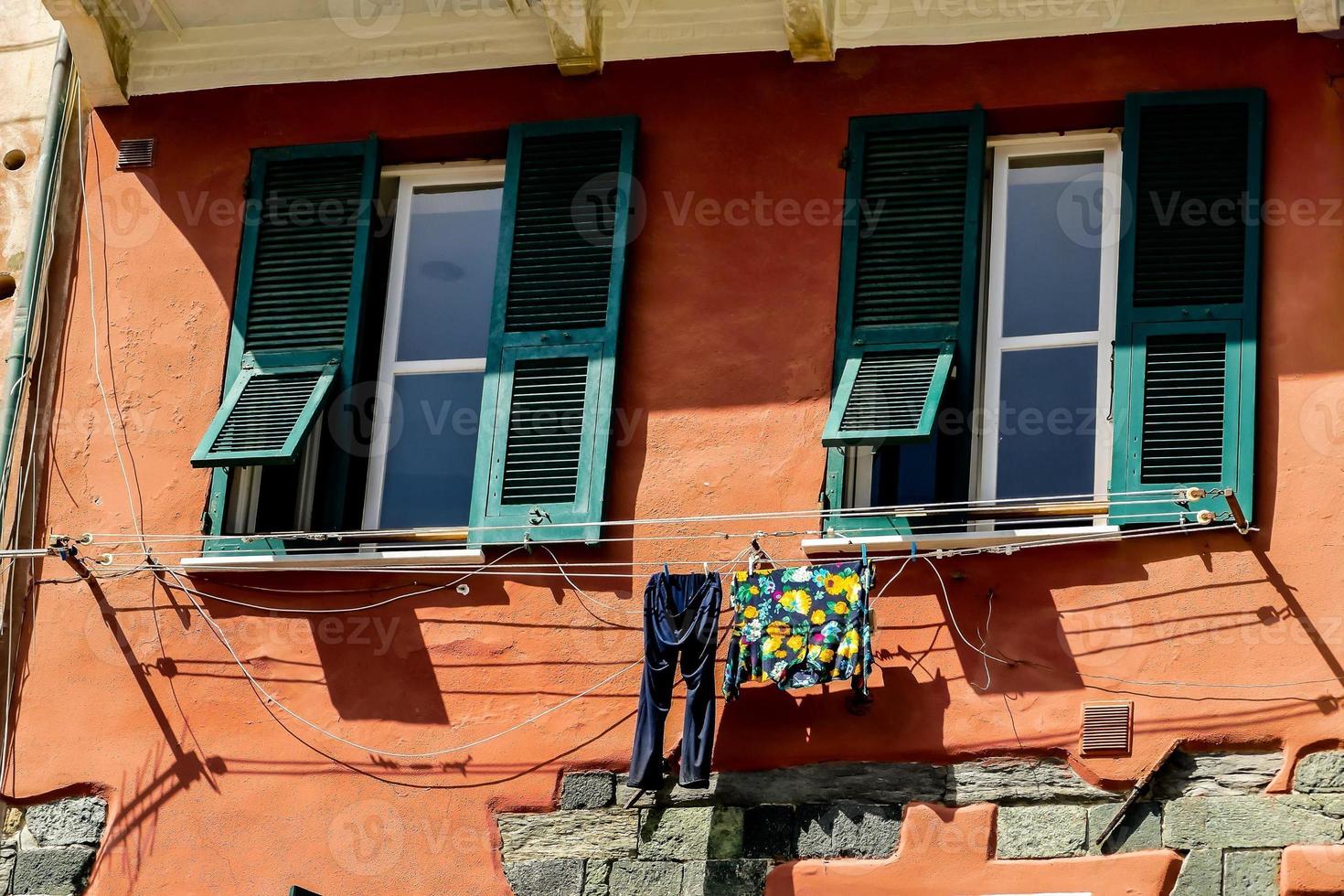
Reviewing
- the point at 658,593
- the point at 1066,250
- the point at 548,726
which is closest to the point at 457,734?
the point at 548,726

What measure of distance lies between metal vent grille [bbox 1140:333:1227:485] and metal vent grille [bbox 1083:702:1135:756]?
2.88 ft

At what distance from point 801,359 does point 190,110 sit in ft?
9.92

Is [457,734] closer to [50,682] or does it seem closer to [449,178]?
[50,682]

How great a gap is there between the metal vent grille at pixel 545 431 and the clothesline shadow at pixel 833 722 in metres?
1.16

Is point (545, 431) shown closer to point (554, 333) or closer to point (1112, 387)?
point (554, 333)

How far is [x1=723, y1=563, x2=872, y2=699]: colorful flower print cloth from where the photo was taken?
8664 millimetres

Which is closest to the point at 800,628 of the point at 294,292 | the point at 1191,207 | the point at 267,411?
the point at 1191,207

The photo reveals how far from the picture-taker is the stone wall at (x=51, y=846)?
9344 mm

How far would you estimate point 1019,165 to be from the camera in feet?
32.5

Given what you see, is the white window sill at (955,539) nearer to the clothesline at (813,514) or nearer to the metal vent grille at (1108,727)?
the clothesline at (813,514)
